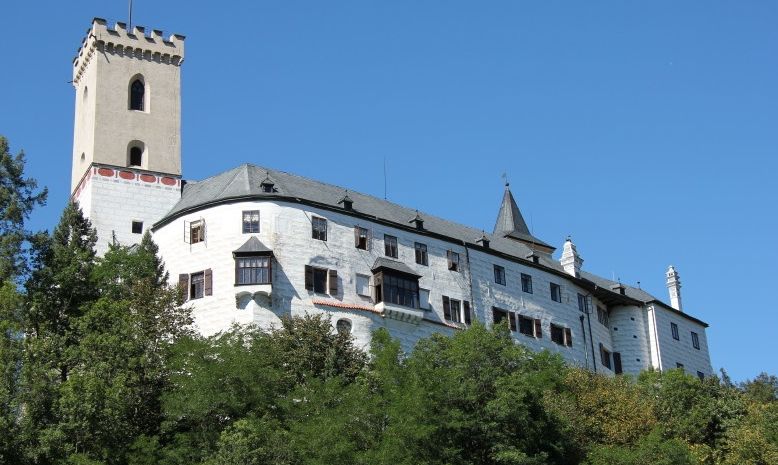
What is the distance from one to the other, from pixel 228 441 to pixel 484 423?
1163cm

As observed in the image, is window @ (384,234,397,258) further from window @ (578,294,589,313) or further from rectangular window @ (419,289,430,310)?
window @ (578,294,589,313)

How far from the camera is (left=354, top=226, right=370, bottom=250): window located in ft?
231

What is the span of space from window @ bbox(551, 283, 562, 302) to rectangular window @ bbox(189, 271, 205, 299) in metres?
24.8

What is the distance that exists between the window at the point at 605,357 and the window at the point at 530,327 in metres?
7.88

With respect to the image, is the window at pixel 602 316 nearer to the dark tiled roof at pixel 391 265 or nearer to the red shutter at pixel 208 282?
the dark tiled roof at pixel 391 265

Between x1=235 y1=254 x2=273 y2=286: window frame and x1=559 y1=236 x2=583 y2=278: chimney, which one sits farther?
x1=559 y1=236 x2=583 y2=278: chimney

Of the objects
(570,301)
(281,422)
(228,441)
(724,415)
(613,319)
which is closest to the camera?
(228,441)

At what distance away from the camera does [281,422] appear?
177 ft

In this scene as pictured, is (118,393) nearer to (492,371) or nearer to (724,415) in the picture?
(492,371)

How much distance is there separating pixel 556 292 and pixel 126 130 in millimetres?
29552

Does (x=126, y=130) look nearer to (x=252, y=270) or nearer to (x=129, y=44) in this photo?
(x=129, y=44)

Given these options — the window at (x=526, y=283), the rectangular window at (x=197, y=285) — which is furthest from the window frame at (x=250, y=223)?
the window at (x=526, y=283)

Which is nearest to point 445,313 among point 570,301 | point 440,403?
point 570,301

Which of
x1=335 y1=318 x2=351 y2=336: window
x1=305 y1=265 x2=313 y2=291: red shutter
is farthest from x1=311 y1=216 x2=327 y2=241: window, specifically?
x1=335 y1=318 x2=351 y2=336: window
